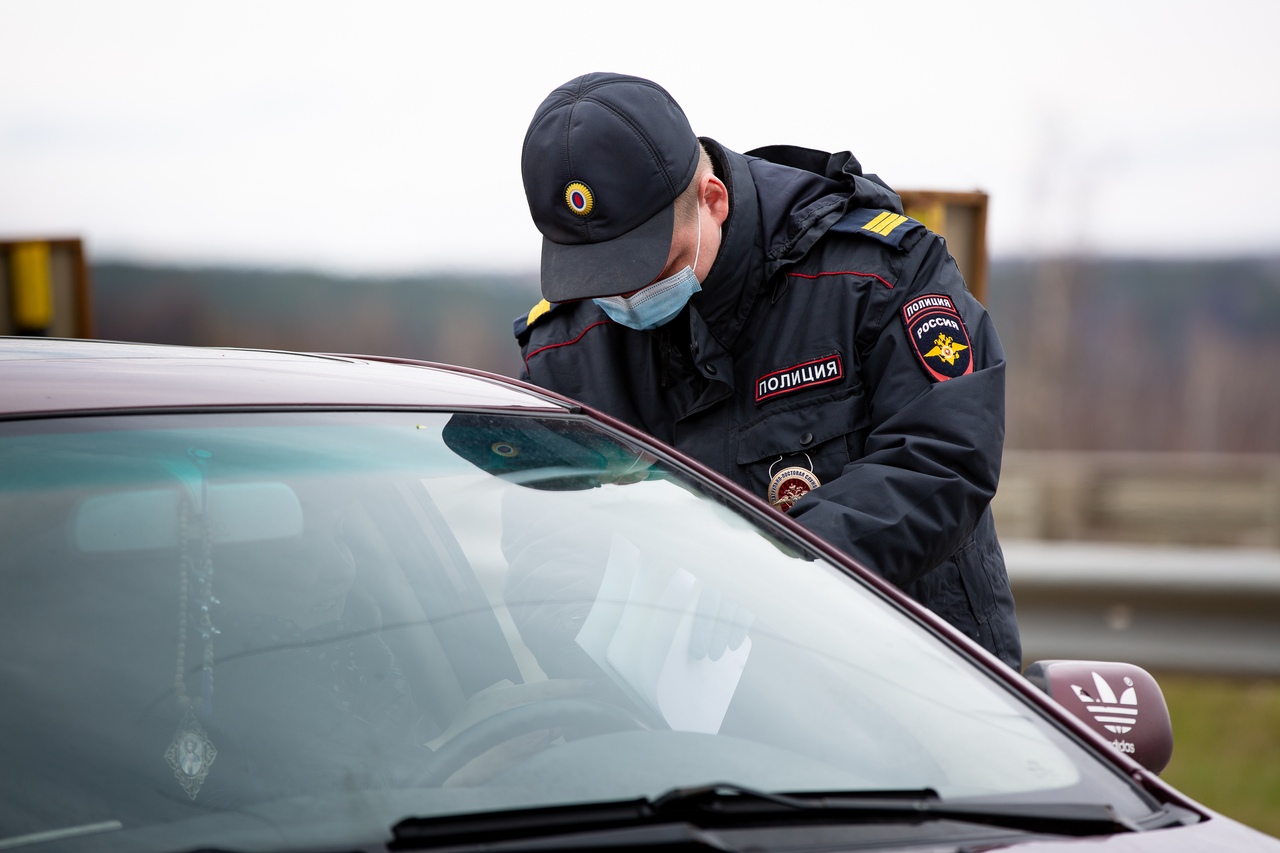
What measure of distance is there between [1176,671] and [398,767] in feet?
11.2

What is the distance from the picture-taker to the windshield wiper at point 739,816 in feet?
3.23

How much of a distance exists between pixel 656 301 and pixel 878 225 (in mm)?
400

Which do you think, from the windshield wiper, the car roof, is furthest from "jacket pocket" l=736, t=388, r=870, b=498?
the windshield wiper

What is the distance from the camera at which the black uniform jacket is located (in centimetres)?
183

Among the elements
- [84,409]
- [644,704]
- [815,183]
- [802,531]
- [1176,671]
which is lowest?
[1176,671]

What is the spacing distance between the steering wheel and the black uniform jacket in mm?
549

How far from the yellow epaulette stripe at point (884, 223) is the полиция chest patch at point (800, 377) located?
0.72ft

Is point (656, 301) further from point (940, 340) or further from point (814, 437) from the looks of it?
point (940, 340)

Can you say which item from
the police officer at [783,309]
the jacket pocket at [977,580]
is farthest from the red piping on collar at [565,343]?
the jacket pocket at [977,580]

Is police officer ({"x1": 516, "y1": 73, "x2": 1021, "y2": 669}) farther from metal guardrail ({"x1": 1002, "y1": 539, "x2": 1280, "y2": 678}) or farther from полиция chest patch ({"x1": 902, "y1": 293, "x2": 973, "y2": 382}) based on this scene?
metal guardrail ({"x1": 1002, "y1": 539, "x2": 1280, "y2": 678})

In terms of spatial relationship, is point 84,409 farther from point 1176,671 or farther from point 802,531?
point 1176,671

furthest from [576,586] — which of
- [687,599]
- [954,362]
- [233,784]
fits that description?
[954,362]

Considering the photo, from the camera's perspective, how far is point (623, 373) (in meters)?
2.24

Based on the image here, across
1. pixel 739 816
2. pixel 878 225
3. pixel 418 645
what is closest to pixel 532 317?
pixel 878 225
